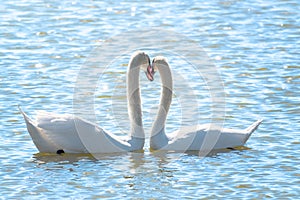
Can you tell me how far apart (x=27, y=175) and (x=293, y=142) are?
138 inches

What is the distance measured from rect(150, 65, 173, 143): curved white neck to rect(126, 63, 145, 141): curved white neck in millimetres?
195

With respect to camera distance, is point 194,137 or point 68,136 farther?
point 194,137

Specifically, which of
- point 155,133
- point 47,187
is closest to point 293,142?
point 155,133

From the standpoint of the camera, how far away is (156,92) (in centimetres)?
1538

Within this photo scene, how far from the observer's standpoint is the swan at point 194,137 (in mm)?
12664

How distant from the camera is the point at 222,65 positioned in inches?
657

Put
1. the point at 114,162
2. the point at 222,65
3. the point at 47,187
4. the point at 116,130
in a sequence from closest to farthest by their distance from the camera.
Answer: the point at 47,187 → the point at 114,162 → the point at 116,130 → the point at 222,65

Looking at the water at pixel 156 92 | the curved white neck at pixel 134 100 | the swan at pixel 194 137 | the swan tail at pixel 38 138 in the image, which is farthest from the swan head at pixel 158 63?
the swan tail at pixel 38 138

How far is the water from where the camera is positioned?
1141 cm

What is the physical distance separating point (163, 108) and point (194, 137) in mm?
706

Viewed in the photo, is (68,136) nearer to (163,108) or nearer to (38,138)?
(38,138)

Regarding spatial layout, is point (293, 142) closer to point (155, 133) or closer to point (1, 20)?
point (155, 133)

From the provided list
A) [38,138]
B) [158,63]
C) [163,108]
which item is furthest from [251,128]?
[38,138]

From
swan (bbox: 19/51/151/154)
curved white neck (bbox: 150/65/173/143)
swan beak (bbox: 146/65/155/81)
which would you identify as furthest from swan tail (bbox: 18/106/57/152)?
swan beak (bbox: 146/65/155/81)
